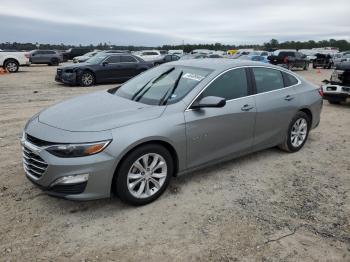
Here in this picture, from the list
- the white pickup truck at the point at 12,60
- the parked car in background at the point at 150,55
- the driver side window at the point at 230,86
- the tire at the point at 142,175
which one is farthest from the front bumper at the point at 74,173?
the parked car in background at the point at 150,55

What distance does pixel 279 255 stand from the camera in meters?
3.12

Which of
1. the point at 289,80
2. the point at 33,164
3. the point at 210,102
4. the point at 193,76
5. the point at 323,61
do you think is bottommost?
the point at 323,61

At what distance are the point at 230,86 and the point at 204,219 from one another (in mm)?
1908

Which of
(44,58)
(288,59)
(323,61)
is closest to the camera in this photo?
(288,59)

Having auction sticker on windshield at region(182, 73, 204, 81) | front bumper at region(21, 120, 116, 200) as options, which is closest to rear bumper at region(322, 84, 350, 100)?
auction sticker on windshield at region(182, 73, 204, 81)

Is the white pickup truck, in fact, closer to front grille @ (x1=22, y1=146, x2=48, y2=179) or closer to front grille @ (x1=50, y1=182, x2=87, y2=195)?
front grille @ (x1=22, y1=146, x2=48, y2=179)

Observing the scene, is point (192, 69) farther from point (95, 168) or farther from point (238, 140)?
point (95, 168)

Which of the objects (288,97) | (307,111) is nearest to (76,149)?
(288,97)

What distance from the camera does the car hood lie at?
3676 mm

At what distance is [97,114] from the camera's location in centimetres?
392

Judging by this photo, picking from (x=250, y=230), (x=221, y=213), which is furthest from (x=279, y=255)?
(x=221, y=213)

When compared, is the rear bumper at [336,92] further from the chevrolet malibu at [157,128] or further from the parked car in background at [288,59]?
the parked car in background at [288,59]

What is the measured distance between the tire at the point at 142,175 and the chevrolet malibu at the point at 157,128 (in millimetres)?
11

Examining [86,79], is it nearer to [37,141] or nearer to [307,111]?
[307,111]
